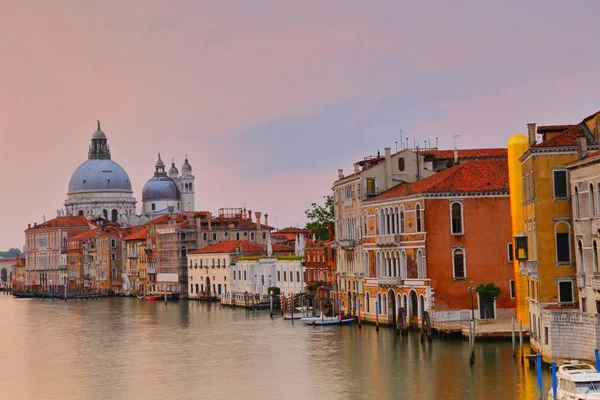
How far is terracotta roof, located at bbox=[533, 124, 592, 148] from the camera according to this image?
31.4m

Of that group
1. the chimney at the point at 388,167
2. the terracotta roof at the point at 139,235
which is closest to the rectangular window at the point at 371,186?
the chimney at the point at 388,167

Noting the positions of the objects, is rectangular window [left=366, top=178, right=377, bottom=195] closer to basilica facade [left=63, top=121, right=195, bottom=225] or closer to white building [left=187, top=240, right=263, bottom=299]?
white building [left=187, top=240, right=263, bottom=299]

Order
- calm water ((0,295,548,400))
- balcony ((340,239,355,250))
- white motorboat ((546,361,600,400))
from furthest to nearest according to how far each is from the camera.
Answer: balcony ((340,239,355,250)) < calm water ((0,295,548,400)) < white motorboat ((546,361,600,400))

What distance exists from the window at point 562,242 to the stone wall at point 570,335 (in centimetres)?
215

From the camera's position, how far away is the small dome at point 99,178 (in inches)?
5645

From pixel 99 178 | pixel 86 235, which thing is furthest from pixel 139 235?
pixel 99 178

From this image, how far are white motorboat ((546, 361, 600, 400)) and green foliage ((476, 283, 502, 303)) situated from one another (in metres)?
A: 17.0

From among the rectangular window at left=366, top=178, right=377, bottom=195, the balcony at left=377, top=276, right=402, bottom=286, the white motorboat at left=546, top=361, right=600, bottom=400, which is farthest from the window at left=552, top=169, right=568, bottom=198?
the rectangular window at left=366, top=178, right=377, bottom=195

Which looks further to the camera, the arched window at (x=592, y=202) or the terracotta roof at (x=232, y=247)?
the terracotta roof at (x=232, y=247)

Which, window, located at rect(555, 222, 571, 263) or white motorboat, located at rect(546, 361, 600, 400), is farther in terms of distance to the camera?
window, located at rect(555, 222, 571, 263)

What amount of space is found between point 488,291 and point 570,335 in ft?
42.9

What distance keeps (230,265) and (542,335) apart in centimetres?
5115

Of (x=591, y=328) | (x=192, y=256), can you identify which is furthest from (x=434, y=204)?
(x=192, y=256)

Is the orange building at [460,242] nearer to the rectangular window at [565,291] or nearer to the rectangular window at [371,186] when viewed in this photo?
the rectangular window at [371,186]
